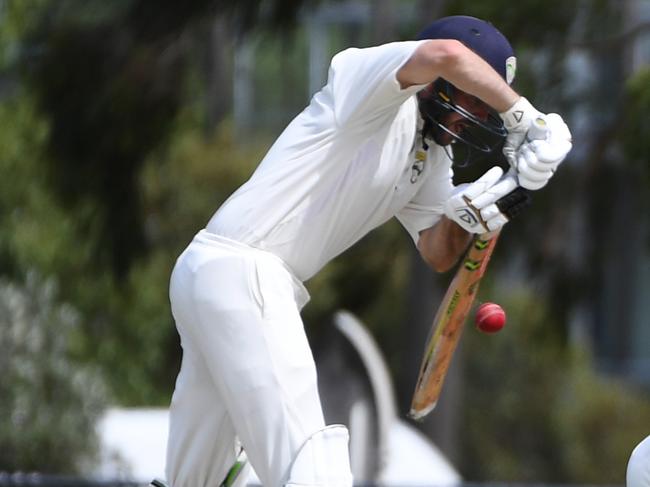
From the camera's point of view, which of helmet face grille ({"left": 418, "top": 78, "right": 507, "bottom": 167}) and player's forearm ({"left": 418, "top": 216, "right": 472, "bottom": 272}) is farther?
player's forearm ({"left": 418, "top": 216, "right": 472, "bottom": 272})

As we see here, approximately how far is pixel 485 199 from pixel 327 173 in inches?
17.6

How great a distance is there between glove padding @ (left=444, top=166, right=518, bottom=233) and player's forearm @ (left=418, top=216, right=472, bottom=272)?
18.5 inches

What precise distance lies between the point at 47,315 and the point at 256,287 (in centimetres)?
621

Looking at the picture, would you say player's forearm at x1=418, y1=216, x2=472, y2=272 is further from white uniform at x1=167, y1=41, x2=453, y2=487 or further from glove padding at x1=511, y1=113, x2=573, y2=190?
glove padding at x1=511, y1=113, x2=573, y2=190

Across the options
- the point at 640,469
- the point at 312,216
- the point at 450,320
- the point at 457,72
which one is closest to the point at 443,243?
the point at 450,320

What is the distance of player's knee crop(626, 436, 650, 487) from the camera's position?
448cm

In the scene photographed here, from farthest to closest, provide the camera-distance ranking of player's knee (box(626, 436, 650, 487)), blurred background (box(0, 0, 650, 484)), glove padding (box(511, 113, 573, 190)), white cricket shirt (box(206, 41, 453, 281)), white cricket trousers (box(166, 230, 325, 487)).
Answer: blurred background (box(0, 0, 650, 484))
player's knee (box(626, 436, 650, 487))
white cricket shirt (box(206, 41, 453, 281))
white cricket trousers (box(166, 230, 325, 487))
glove padding (box(511, 113, 573, 190))

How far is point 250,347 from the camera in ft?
13.9

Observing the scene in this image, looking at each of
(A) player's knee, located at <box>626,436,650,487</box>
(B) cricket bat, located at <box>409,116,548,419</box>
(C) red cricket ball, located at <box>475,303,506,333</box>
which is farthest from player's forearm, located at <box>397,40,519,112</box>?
(A) player's knee, located at <box>626,436,650,487</box>

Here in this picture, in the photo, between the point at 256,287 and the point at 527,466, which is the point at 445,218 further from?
the point at 527,466

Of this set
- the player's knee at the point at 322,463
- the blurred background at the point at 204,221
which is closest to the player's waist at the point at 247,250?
the player's knee at the point at 322,463

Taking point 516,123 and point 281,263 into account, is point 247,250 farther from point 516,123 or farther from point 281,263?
point 516,123

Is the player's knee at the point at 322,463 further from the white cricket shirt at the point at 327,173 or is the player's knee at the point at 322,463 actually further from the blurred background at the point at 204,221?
the blurred background at the point at 204,221

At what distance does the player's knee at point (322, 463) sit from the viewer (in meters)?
4.15
